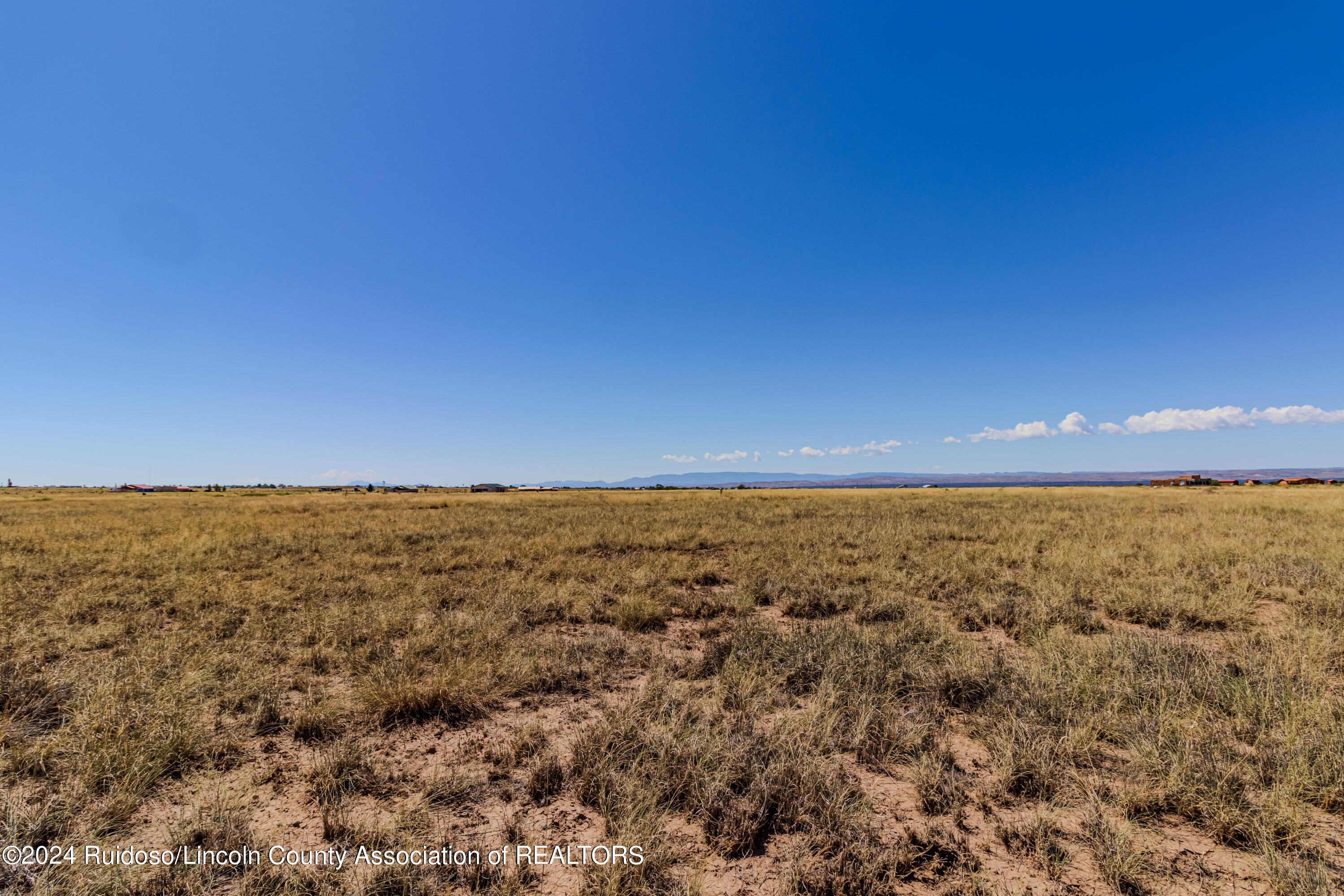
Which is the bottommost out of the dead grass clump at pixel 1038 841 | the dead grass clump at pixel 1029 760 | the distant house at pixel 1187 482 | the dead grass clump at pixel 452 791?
the distant house at pixel 1187 482

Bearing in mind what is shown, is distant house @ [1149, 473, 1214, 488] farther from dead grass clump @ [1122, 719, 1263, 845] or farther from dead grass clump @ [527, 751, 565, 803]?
dead grass clump @ [527, 751, 565, 803]

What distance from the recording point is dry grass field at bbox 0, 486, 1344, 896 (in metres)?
2.93

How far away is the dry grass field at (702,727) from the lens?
293 cm

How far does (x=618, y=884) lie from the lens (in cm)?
271

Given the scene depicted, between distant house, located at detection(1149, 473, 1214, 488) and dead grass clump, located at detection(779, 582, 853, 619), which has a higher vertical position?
dead grass clump, located at detection(779, 582, 853, 619)

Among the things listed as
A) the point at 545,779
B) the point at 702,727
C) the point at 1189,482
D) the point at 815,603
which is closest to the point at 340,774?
the point at 545,779

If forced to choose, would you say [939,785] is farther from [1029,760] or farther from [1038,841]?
[1029,760]

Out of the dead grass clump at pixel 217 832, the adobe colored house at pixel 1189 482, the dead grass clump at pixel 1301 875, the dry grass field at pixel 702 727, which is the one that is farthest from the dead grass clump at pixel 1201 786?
the adobe colored house at pixel 1189 482

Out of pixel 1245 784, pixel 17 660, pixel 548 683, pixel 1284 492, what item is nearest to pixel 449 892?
pixel 548 683

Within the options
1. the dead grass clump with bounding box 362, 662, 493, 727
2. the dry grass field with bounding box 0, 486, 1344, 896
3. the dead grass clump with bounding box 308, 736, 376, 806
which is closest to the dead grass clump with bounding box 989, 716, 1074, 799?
the dry grass field with bounding box 0, 486, 1344, 896

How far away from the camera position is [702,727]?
4.25 m

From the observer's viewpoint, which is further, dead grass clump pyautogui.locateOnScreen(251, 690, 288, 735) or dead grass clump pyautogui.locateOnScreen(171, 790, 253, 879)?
dead grass clump pyautogui.locateOnScreen(251, 690, 288, 735)

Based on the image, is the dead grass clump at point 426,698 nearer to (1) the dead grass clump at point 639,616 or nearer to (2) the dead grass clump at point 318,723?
(2) the dead grass clump at point 318,723

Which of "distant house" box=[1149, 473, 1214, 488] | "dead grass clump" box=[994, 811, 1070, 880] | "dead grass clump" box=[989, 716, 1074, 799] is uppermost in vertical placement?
"dead grass clump" box=[989, 716, 1074, 799]
